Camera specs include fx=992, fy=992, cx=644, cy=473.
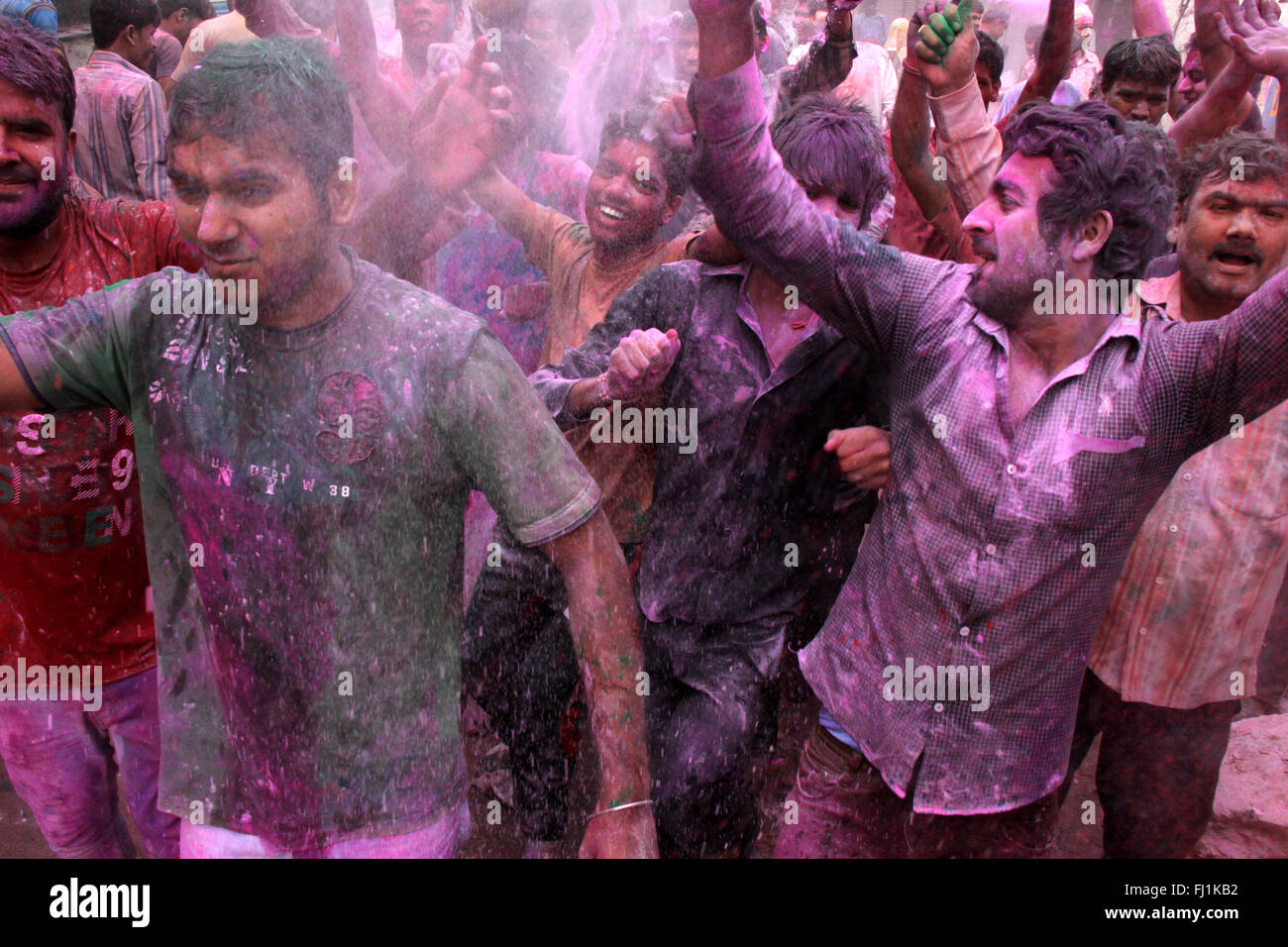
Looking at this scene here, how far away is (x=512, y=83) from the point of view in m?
4.13

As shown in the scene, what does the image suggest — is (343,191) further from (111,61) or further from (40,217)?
(111,61)

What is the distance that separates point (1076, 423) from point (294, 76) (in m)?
1.67

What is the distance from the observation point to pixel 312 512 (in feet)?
6.04

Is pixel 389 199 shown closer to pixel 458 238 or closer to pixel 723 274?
pixel 458 238

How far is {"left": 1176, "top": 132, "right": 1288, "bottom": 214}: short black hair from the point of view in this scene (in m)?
2.82

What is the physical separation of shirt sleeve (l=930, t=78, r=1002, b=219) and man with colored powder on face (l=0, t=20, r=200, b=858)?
1.94 meters

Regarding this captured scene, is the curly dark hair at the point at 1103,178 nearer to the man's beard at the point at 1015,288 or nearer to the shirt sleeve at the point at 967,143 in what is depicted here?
the man's beard at the point at 1015,288

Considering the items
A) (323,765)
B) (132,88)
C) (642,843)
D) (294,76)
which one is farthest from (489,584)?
(132,88)

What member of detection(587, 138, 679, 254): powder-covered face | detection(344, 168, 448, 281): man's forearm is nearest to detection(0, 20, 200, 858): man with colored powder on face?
detection(344, 168, 448, 281): man's forearm

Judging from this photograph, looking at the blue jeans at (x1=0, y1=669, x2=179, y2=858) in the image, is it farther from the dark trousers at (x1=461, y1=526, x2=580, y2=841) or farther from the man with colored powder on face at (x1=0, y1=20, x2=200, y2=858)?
the dark trousers at (x1=461, y1=526, x2=580, y2=841)

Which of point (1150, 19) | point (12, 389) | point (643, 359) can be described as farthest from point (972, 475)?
point (1150, 19)

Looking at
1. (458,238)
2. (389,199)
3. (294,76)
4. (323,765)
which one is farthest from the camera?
(458,238)

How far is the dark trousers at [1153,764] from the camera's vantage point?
2865 mm

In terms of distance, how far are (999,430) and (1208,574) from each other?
45.3 inches
